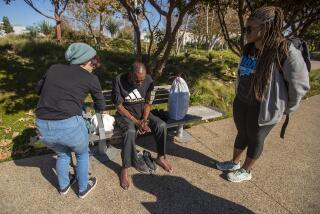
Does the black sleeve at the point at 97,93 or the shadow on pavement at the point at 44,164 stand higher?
the black sleeve at the point at 97,93

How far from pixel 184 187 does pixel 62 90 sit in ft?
6.23

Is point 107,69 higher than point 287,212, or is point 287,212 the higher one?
point 107,69

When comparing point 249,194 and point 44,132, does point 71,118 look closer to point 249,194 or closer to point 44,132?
point 44,132

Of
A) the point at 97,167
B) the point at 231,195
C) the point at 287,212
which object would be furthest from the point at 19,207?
the point at 287,212

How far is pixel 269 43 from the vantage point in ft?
9.77

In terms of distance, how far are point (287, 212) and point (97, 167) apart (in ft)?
7.95

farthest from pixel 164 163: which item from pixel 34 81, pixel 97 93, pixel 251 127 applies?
pixel 34 81

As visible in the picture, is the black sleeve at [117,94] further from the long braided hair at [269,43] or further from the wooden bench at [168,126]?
the long braided hair at [269,43]

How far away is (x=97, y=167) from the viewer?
391 centimetres

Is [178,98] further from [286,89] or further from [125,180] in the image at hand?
[286,89]

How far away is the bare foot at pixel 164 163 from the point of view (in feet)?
12.8

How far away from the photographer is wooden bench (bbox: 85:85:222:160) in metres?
3.76

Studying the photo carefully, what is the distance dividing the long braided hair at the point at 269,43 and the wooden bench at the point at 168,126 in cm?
158

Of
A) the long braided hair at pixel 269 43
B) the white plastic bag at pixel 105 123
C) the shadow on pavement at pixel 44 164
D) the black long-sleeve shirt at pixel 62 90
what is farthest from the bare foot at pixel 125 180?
the long braided hair at pixel 269 43
